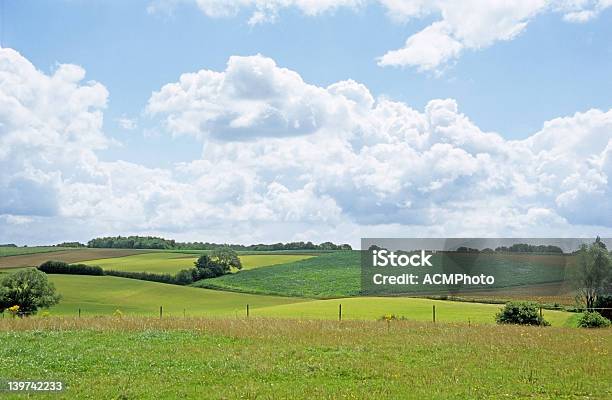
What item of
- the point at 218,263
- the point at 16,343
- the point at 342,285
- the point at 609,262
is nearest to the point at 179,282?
the point at 218,263

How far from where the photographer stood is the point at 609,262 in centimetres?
5819

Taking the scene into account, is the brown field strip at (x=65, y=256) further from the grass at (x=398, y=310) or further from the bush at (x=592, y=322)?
the bush at (x=592, y=322)

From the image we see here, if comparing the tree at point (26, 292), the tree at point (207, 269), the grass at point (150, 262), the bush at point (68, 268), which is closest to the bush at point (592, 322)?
the tree at point (26, 292)

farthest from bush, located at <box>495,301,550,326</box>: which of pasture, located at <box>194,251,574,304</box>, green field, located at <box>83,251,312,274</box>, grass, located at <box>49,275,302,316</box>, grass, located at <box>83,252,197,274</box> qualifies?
grass, located at <box>83,252,197,274</box>

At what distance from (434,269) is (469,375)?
168ft

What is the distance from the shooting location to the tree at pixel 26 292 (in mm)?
66312


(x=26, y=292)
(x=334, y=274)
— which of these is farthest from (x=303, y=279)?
(x=26, y=292)

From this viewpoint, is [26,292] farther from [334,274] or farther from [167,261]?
[167,261]

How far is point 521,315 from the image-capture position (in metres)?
43.3

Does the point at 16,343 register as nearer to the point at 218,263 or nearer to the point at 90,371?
the point at 90,371

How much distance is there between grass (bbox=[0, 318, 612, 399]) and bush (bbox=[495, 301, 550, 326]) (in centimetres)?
912

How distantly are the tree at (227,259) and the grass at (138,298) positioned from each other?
10754mm

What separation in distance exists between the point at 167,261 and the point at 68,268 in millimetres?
18771

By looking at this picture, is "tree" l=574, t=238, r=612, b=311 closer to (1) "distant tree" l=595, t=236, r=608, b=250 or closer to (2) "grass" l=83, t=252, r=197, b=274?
(1) "distant tree" l=595, t=236, r=608, b=250
